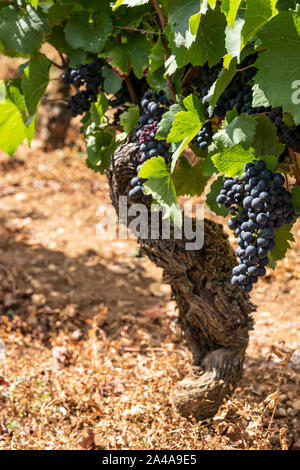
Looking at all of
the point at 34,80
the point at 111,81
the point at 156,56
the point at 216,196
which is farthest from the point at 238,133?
the point at 34,80

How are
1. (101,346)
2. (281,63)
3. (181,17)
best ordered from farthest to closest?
(101,346) → (181,17) → (281,63)

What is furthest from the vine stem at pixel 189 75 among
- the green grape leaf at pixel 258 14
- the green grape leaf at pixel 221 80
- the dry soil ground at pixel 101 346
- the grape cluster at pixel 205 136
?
the dry soil ground at pixel 101 346

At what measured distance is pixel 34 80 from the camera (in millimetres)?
2463

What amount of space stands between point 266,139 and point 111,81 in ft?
2.67

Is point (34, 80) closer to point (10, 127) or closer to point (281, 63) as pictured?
point (10, 127)

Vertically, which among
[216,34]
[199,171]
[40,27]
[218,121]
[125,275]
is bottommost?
[125,275]

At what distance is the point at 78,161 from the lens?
6.92m

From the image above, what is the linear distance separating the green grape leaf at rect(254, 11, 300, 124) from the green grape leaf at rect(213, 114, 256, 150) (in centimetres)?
16

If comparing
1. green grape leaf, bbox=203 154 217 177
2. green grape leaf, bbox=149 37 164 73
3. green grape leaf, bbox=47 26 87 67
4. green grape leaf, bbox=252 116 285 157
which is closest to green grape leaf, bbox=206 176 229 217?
green grape leaf, bbox=203 154 217 177

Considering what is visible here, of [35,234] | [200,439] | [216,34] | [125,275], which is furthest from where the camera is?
[35,234]

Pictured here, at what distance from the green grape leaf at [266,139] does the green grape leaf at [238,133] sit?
0.29 feet
